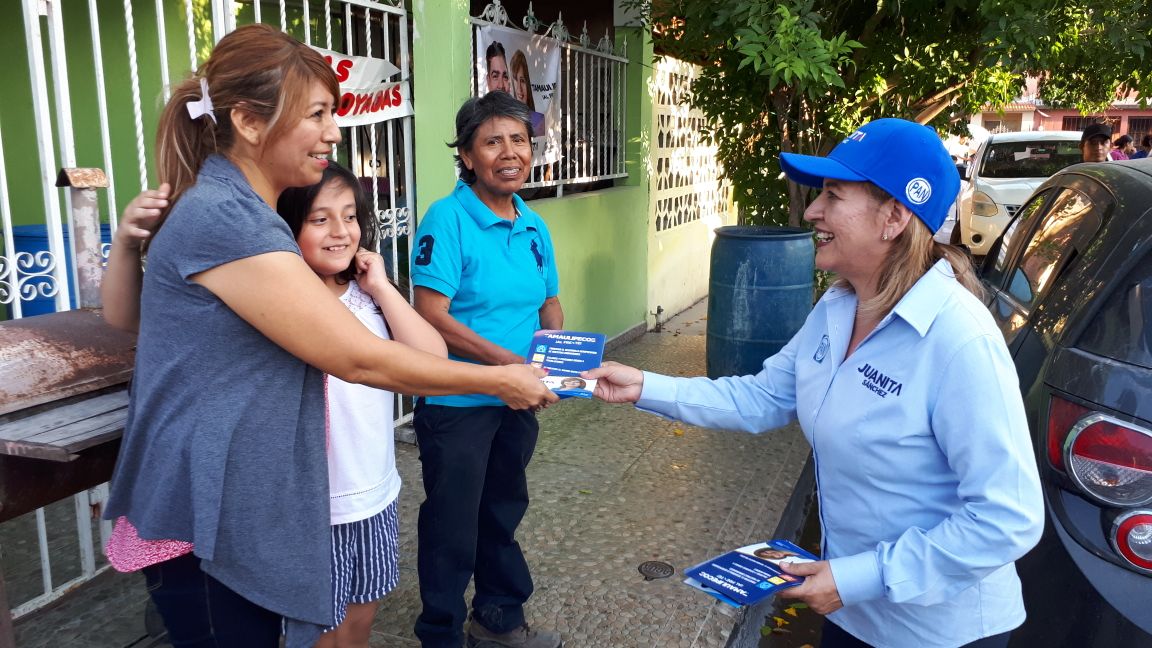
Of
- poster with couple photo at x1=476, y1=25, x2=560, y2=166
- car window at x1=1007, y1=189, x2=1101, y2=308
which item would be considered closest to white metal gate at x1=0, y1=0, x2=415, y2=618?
poster with couple photo at x1=476, y1=25, x2=560, y2=166

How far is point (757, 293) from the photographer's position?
575cm

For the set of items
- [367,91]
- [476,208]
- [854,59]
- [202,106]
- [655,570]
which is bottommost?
[655,570]

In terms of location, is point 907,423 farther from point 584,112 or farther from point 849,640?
point 584,112

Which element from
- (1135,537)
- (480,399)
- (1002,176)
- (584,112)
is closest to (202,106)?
(480,399)

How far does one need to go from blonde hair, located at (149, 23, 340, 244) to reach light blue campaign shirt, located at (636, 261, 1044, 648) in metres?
1.22

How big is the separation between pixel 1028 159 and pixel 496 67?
8624mm

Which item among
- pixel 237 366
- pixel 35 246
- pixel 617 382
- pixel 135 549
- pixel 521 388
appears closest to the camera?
pixel 237 366

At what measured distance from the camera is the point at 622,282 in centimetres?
749

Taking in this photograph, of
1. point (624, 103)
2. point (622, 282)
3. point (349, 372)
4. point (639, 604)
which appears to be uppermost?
point (624, 103)

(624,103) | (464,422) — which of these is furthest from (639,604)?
(624,103)

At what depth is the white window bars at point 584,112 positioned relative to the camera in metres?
6.18

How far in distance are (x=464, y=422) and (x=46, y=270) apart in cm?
146

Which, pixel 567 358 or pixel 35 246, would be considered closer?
pixel 567 358

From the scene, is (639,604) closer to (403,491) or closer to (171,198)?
(403,491)
